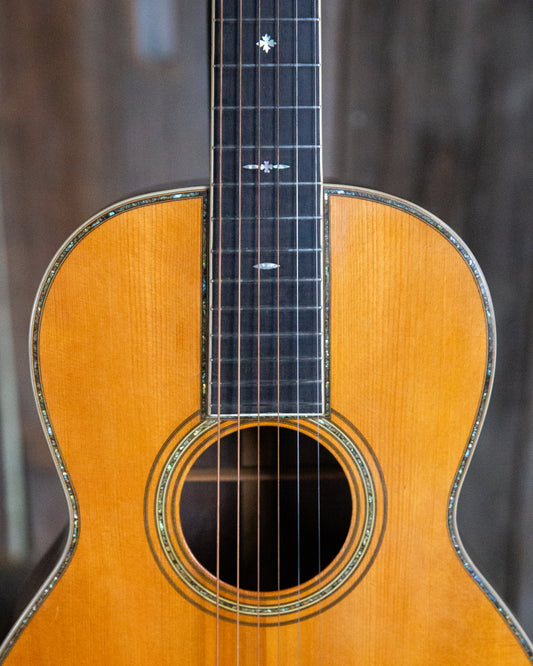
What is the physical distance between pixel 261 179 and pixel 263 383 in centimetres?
28

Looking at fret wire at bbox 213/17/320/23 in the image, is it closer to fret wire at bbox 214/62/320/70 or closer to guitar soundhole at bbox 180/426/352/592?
fret wire at bbox 214/62/320/70

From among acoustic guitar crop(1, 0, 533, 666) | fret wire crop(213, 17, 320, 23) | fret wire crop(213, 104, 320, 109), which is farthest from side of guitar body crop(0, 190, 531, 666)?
fret wire crop(213, 17, 320, 23)

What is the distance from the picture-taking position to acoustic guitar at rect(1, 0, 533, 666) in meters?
0.73

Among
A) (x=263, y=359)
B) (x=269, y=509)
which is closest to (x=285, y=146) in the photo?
(x=263, y=359)

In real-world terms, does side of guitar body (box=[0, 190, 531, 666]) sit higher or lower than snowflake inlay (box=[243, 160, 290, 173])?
lower

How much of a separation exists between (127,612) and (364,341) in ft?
1.66

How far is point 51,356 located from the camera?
74 cm

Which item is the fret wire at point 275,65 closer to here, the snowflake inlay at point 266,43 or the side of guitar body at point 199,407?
the snowflake inlay at point 266,43

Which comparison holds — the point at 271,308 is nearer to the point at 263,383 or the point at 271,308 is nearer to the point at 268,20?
the point at 263,383

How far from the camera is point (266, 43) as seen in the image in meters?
0.73

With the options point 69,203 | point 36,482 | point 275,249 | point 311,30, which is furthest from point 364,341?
point 36,482

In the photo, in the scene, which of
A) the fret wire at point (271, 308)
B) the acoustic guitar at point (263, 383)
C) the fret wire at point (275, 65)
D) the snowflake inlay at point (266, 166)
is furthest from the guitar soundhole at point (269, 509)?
the fret wire at point (275, 65)

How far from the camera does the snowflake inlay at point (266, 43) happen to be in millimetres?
732

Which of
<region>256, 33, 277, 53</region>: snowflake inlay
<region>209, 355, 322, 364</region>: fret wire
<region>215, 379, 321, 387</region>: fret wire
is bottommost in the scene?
<region>215, 379, 321, 387</region>: fret wire
